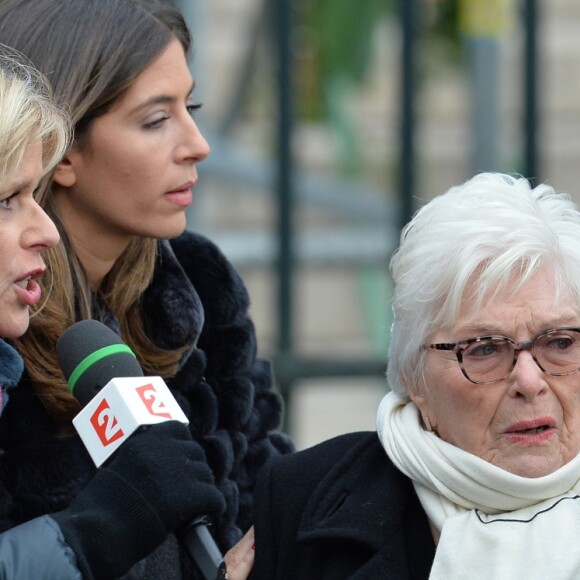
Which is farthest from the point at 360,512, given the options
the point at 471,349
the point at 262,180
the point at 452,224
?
the point at 262,180

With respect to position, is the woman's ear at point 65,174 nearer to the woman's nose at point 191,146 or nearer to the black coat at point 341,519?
the woman's nose at point 191,146

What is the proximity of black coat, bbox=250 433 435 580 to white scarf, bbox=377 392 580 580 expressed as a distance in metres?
0.08

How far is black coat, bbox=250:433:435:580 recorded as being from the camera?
9.16 feet

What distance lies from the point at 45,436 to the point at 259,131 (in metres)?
5.69

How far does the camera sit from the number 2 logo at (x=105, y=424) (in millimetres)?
2361

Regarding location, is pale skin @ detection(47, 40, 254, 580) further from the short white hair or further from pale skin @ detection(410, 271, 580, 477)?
pale skin @ detection(410, 271, 580, 477)

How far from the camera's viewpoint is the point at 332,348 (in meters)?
9.38

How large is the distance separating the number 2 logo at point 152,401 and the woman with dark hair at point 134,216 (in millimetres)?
568

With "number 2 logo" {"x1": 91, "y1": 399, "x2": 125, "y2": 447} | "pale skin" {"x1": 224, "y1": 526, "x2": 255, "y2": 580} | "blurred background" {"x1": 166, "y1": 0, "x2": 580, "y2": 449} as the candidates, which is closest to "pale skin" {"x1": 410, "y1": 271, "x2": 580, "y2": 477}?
"pale skin" {"x1": 224, "y1": 526, "x2": 255, "y2": 580}

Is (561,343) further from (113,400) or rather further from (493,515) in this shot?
(113,400)

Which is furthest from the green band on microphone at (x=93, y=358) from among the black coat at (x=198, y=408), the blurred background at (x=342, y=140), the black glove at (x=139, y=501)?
the blurred background at (x=342, y=140)

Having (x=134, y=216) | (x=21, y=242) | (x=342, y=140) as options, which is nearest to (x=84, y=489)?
(x=21, y=242)

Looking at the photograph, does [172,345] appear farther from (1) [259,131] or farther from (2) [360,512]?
(1) [259,131]

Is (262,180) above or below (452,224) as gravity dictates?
below
